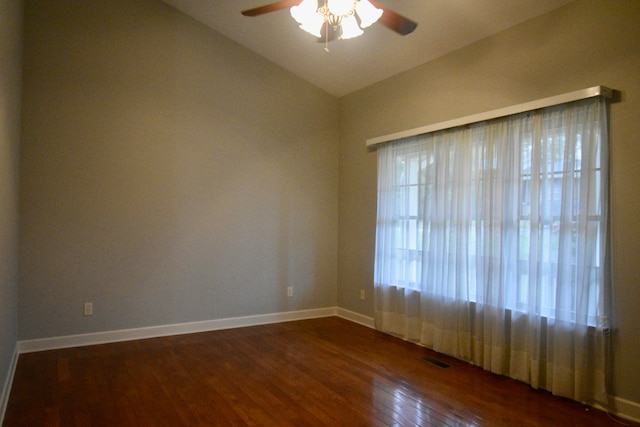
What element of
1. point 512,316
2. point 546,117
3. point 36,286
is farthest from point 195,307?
point 546,117

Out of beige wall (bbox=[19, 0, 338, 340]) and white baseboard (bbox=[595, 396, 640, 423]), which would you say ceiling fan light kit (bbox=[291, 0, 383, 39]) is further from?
white baseboard (bbox=[595, 396, 640, 423])

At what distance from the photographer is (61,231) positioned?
3.80 metres

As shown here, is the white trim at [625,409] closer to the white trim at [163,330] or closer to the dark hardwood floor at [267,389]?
the dark hardwood floor at [267,389]

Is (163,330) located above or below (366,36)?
below

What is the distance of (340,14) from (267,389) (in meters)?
2.60

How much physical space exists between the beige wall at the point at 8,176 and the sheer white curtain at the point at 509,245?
336 cm

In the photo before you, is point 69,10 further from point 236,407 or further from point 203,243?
point 236,407

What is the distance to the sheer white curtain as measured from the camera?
2766 millimetres

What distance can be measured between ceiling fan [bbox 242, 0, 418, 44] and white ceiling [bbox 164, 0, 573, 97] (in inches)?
42.2

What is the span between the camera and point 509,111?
3.24 m

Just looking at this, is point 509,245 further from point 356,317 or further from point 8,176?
point 8,176

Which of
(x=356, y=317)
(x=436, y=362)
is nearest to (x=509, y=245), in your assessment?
(x=436, y=362)

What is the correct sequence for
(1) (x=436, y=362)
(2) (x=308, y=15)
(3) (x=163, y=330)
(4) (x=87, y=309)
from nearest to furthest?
1. (2) (x=308, y=15)
2. (1) (x=436, y=362)
3. (4) (x=87, y=309)
4. (3) (x=163, y=330)

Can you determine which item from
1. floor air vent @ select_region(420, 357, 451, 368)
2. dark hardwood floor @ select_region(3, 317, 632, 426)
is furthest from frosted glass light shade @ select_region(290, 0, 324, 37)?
floor air vent @ select_region(420, 357, 451, 368)
